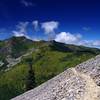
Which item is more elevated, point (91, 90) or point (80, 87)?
point (80, 87)

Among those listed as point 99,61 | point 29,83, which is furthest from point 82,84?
point 29,83

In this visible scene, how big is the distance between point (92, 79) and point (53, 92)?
23.7ft

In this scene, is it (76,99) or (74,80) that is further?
(74,80)

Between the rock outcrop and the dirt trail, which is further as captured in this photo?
the rock outcrop

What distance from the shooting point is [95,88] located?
42875 millimetres

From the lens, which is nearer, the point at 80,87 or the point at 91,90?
the point at 91,90

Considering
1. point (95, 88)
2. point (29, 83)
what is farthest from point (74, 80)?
point (29, 83)

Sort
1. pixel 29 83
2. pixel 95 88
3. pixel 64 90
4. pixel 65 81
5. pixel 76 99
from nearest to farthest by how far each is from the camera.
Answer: pixel 76 99, pixel 95 88, pixel 64 90, pixel 65 81, pixel 29 83

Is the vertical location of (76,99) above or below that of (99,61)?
below

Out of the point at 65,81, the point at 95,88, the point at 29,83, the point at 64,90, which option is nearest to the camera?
the point at 95,88

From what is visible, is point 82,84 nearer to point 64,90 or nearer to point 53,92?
point 64,90

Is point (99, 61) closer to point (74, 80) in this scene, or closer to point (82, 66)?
point (82, 66)

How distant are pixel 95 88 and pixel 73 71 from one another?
46.7ft

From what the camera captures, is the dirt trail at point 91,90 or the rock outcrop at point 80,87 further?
the rock outcrop at point 80,87
